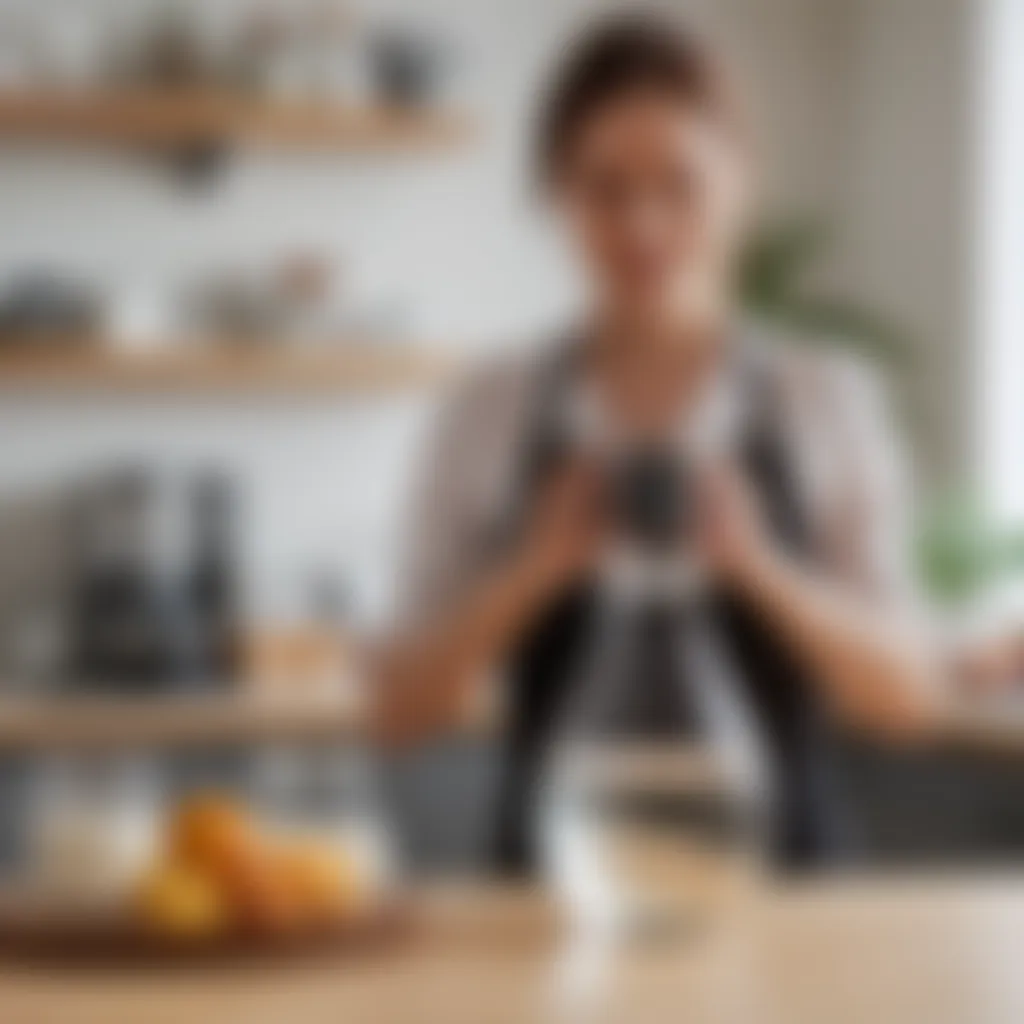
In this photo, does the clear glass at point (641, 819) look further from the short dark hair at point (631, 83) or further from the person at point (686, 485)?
the short dark hair at point (631, 83)

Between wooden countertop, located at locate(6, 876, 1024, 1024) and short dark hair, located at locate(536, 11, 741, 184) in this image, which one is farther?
short dark hair, located at locate(536, 11, 741, 184)

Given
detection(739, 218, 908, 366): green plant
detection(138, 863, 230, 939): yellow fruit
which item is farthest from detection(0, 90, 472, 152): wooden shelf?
detection(138, 863, 230, 939): yellow fruit

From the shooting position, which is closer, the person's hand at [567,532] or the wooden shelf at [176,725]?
the person's hand at [567,532]

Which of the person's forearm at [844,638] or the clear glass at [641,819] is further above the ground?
the person's forearm at [844,638]

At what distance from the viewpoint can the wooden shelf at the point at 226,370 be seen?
2.97m

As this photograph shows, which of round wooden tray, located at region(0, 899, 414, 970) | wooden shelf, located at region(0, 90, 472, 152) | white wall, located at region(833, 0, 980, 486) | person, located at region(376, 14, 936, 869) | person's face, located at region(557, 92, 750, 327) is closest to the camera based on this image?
round wooden tray, located at region(0, 899, 414, 970)

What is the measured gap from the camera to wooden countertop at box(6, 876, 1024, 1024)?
3.38ft

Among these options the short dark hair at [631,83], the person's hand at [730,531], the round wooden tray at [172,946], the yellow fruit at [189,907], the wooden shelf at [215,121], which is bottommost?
the round wooden tray at [172,946]

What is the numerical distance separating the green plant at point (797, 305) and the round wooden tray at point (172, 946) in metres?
2.01

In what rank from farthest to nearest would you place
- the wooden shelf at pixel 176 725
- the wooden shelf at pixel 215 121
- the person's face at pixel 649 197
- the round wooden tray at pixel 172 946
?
the wooden shelf at pixel 215 121
the wooden shelf at pixel 176 725
the person's face at pixel 649 197
the round wooden tray at pixel 172 946

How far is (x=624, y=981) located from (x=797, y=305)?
2158mm

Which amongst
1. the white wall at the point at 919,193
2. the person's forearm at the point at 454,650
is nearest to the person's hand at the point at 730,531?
the person's forearm at the point at 454,650

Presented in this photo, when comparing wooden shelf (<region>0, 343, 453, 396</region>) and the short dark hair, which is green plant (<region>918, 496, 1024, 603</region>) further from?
the short dark hair

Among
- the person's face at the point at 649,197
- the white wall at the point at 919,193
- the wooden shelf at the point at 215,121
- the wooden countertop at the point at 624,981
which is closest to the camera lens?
the wooden countertop at the point at 624,981
